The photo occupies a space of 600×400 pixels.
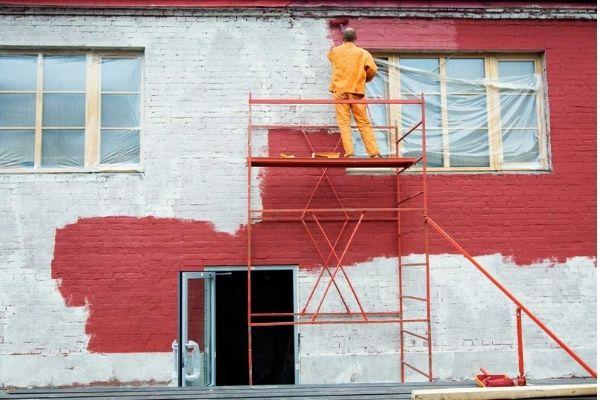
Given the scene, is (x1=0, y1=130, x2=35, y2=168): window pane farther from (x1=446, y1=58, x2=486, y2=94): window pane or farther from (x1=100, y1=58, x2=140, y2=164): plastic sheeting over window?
(x1=446, y1=58, x2=486, y2=94): window pane

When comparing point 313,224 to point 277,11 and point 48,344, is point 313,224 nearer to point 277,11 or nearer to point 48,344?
point 277,11

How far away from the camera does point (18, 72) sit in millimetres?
8031

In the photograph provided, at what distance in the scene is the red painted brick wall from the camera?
7641 mm

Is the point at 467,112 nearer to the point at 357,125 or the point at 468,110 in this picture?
the point at 468,110

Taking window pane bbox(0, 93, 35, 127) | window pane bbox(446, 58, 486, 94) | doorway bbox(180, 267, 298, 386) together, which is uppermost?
window pane bbox(446, 58, 486, 94)

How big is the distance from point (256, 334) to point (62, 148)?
439cm

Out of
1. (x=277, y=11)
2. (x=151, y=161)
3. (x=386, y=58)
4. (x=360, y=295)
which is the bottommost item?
(x=360, y=295)

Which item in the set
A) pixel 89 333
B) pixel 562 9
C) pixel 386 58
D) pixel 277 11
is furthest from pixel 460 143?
pixel 89 333

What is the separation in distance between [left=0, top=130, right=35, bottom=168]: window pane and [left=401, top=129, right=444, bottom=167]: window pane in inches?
184

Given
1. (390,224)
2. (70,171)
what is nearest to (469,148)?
(390,224)

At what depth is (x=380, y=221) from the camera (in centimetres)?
791

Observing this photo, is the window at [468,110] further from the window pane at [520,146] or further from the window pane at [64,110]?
the window pane at [64,110]

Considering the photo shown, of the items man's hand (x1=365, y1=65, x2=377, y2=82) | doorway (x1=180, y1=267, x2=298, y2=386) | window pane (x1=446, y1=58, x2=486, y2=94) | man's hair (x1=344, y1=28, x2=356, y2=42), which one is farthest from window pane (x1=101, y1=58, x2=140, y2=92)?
window pane (x1=446, y1=58, x2=486, y2=94)

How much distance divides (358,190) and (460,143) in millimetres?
1501
